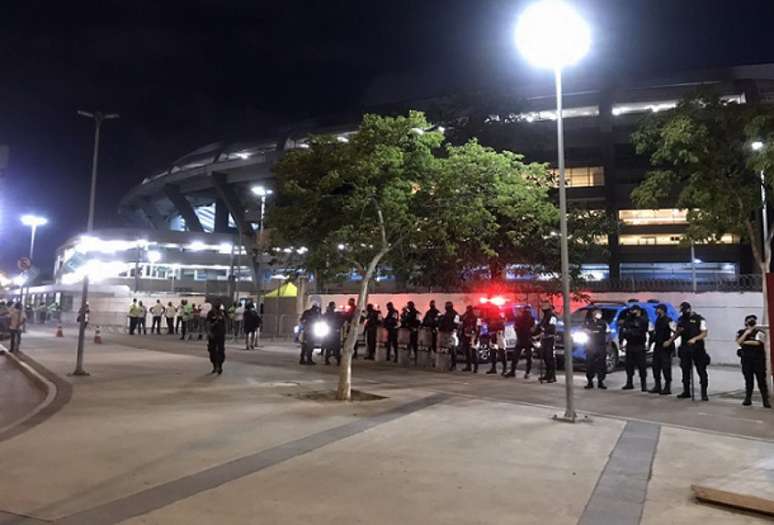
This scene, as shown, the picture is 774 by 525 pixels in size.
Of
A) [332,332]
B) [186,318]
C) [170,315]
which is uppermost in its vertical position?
[170,315]

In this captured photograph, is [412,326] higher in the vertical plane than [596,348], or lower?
higher

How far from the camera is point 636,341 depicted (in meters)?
13.1

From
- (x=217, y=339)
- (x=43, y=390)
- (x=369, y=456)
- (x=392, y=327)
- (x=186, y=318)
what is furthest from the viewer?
(x=186, y=318)

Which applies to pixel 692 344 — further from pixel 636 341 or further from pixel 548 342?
pixel 548 342

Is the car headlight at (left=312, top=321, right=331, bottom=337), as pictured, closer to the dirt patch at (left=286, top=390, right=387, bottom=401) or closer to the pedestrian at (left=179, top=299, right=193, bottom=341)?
the dirt patch at (left=286, top=390, right=387, bottom=401)

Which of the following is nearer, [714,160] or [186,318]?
[714,160]

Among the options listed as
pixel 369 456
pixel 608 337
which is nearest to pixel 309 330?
pixel 608 337

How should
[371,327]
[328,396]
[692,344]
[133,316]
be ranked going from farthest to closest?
[133,316] → [371,327] → [692,344] → [328,396]

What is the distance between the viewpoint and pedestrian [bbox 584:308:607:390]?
1346 cm

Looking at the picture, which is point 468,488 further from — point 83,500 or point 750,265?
point 750,265

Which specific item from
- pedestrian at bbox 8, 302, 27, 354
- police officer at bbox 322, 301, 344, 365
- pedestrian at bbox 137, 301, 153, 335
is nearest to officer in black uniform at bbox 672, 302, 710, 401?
police officer at bbox 322, 301, 344, 365

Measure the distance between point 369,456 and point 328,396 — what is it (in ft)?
14.8

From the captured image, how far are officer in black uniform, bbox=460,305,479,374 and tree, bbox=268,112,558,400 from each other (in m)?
4.35

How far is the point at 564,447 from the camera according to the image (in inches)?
307
